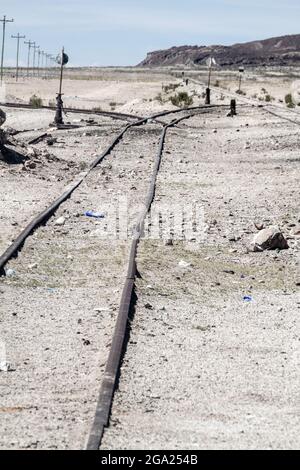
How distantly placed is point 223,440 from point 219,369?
170cm

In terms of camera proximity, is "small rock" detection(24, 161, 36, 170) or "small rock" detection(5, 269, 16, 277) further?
"small rock" detection(24, 161, 36, 170)

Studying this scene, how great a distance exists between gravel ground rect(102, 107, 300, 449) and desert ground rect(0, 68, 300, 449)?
2cm

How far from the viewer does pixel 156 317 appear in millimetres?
9625

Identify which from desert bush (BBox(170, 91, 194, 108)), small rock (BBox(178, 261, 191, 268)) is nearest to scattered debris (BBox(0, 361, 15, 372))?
small rock (BBox(178, 261, 191, 268))

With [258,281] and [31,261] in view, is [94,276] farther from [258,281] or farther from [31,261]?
[258,281]

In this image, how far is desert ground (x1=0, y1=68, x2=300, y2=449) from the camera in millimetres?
6672

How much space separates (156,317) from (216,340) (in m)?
0.88

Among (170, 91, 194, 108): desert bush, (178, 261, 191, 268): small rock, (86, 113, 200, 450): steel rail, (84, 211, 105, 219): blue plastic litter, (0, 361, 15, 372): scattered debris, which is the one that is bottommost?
(170, 91, 194, 108): desert bush

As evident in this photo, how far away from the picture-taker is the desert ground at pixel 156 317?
21.9 ft

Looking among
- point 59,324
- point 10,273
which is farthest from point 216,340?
point 10,273

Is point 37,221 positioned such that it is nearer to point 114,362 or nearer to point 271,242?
point 271,242

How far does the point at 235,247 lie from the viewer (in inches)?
534

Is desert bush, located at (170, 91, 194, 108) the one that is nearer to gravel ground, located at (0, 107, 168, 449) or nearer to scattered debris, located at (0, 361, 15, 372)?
gravel ground, located at (0, 107, 168, 449)
